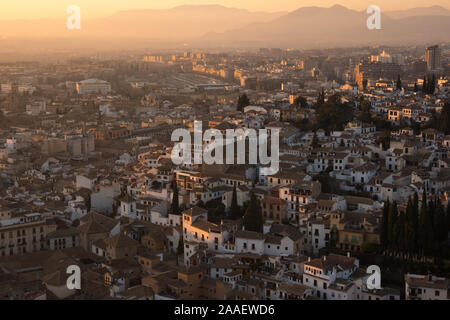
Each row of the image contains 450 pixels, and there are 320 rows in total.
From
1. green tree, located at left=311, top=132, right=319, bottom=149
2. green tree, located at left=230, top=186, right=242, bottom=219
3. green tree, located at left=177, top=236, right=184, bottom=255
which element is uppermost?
green tree, located at left=311, top=132, right=319, bottom=149

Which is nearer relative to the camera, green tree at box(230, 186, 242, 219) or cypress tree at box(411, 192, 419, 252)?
cypress tree at box(411, 192, 419, 252)

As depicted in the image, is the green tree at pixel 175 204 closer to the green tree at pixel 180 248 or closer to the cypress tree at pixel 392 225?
the green tree at pixel 180 248

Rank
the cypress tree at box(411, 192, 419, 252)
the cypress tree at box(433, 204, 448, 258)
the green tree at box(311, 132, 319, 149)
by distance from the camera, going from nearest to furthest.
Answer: the cypress tree at box(411, 192, 419, 252) → the cypress tree at box(433, 204, 448, 258) → the green tree at box(311, 132, 319, 149)

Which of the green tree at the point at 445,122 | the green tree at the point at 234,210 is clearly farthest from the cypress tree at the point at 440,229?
the green tree at the point at 445,122

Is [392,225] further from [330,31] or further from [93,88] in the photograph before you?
[330,31]

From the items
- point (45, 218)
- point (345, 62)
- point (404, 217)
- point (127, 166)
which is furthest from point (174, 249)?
point (345, 62)

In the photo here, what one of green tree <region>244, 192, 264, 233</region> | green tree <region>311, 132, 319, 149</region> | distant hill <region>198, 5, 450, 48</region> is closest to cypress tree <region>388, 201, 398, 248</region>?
green tree <region>244, 192, 264, 233</region>

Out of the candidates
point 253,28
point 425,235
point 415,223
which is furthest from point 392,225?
point 253,28

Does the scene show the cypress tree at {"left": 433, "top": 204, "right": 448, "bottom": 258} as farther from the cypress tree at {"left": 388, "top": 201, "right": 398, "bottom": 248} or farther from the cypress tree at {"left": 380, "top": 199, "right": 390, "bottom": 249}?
the cypress tree at {"left": 380, "top": 199, "right": 390, "bottom": 249}

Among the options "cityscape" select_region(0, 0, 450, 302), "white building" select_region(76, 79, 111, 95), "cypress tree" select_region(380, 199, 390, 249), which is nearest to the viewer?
"cityscape" select_region(0, 0, 450, 302)
